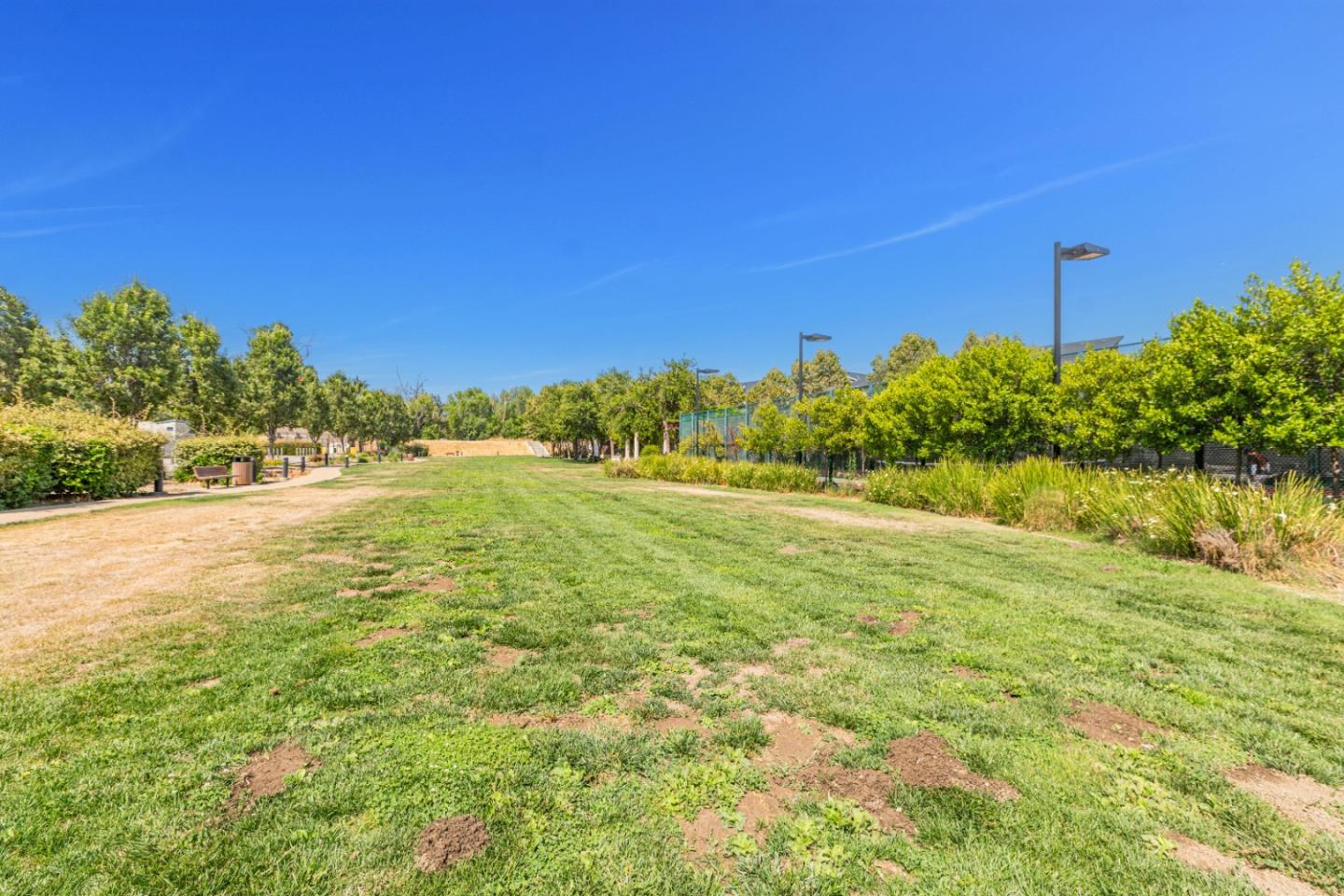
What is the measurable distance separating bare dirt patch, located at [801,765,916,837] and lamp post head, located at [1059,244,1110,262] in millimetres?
12609

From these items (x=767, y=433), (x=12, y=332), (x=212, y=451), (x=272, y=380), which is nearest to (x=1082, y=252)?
(x=767, y=433)

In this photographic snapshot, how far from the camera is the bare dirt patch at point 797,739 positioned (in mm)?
2521

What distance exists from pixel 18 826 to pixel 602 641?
8.73 ft

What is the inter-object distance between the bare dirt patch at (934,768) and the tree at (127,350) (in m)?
27.2

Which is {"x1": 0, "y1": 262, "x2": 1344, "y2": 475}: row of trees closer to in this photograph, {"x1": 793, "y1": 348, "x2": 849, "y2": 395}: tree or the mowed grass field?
the mowed grass field

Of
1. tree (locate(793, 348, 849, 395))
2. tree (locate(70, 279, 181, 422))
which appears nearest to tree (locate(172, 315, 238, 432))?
tree (locate(70, 279, 181, 422))

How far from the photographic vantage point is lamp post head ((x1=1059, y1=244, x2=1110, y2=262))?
1105cm

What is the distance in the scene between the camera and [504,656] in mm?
3639

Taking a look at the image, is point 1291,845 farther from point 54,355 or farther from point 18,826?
point 54,355

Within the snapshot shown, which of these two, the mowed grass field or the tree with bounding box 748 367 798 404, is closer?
the mowed grass field

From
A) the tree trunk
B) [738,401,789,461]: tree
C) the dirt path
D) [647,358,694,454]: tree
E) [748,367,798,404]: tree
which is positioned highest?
[748,367,798,404]: tree

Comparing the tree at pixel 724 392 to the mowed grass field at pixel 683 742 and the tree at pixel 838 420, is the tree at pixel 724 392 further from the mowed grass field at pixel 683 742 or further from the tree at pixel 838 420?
the mowed grass field at pixel 683 742

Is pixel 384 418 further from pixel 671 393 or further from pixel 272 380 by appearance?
pixel 671 393

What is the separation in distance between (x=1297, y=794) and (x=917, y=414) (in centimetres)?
1230
